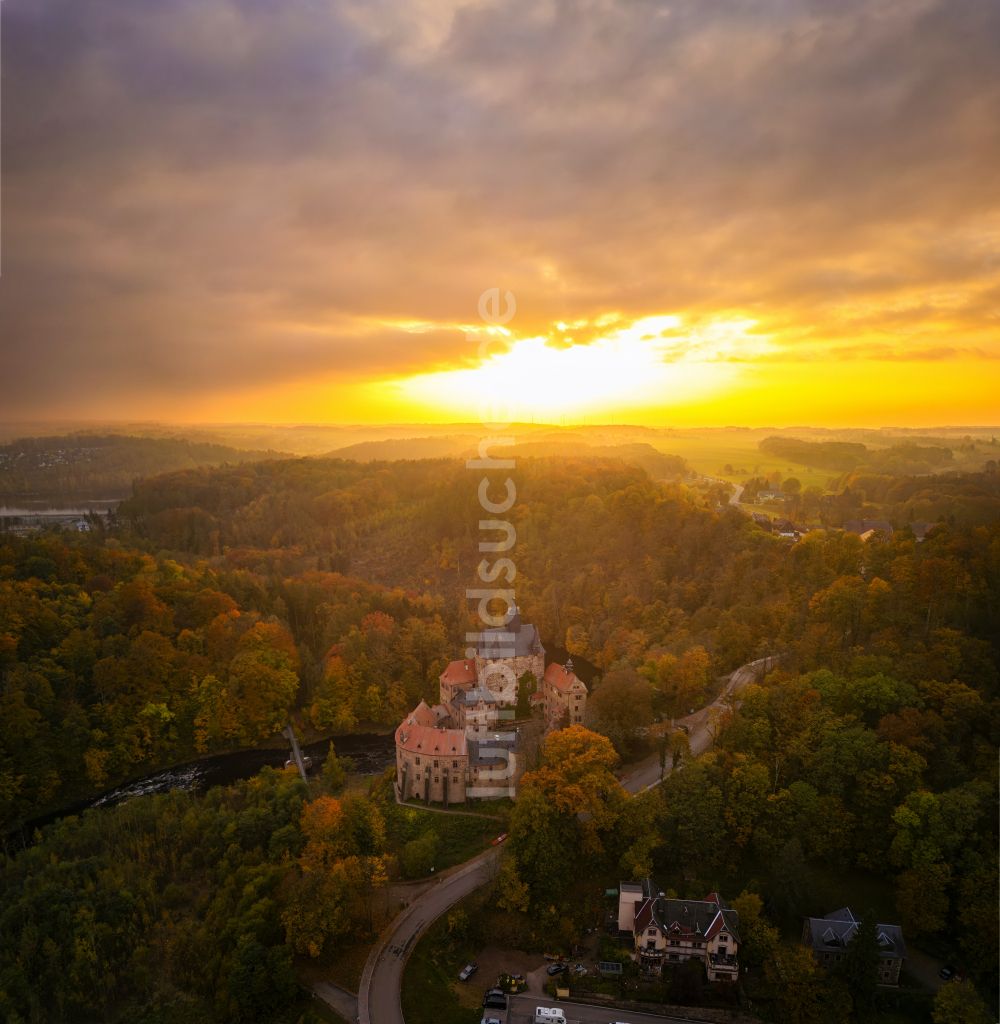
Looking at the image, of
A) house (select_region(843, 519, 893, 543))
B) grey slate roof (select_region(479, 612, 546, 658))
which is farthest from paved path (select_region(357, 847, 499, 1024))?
house (select_region(843, 519, 893, 543))

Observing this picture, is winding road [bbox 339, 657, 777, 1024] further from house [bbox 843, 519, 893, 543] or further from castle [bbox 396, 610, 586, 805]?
house [bbox 843, 519, 893, 543]

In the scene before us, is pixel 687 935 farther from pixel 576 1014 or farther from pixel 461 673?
pixel 461 673

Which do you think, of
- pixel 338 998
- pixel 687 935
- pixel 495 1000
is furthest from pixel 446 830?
pixel 687 935

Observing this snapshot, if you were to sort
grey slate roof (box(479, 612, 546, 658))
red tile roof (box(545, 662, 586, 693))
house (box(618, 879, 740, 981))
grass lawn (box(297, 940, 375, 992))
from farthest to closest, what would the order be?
1. grey slate roof (box(479, 612, 546, 658))
2. red tile roof (box(545, 662, 586, 693))
3. grass lawn (box(297, 940, 375, 992))
4. house (box(618, 879, 740, 981))

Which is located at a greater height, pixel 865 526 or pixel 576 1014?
pixel 865 526

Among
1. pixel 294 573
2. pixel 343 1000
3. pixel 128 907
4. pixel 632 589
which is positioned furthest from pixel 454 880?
pixel 294 573

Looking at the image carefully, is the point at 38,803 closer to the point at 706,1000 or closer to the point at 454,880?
the point at 454,880

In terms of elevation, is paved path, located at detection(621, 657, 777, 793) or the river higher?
paved path, located at detection(621, 657, 777, 793)
